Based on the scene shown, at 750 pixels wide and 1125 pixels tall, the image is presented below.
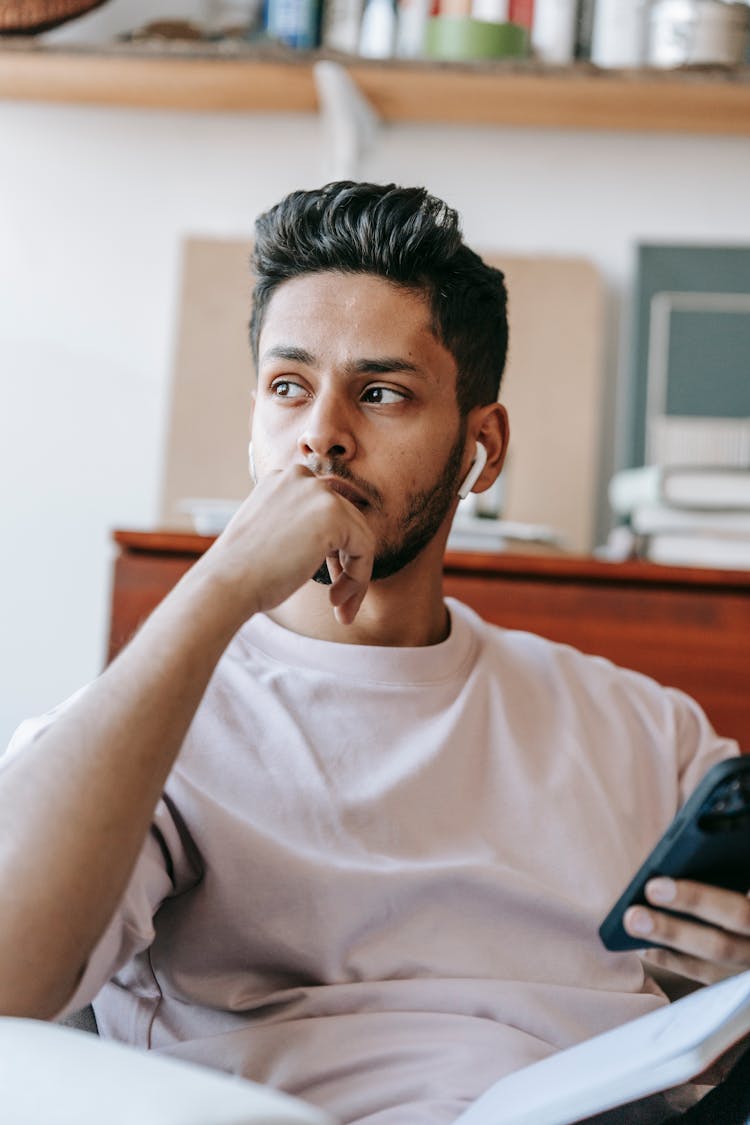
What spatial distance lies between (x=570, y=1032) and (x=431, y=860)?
0.17 m

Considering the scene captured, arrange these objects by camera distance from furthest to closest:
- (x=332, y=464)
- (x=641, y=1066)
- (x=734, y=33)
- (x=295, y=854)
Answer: (x=734, y=33) → (x=332, y=464) → (x=295, y=854) → (x=641, y=1066)

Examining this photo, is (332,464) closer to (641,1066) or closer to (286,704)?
(286,704)

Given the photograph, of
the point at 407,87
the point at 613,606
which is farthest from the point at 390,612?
the point at 407,87

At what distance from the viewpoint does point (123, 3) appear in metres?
2.36

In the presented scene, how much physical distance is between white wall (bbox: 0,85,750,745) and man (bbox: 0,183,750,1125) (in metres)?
0.98

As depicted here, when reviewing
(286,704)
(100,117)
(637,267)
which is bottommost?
(286,704)

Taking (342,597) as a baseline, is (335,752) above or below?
below

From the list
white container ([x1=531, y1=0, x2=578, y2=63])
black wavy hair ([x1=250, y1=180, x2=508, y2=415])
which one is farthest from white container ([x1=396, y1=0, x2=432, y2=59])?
black wavy hair ([x1=250, y1=180, x2=508, y2=415])

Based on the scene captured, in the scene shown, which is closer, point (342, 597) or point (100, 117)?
point (342, 597)

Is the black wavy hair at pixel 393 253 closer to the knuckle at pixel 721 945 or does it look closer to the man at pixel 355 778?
Result: the man at pixel 355 778

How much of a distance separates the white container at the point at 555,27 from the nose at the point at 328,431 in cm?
115

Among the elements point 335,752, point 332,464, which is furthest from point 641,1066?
point 332,464

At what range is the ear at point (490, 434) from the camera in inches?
56.1

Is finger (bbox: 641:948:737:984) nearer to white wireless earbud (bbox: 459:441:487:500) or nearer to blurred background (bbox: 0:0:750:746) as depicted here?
white wireless earbud (bbox: 459:441:487:500)
